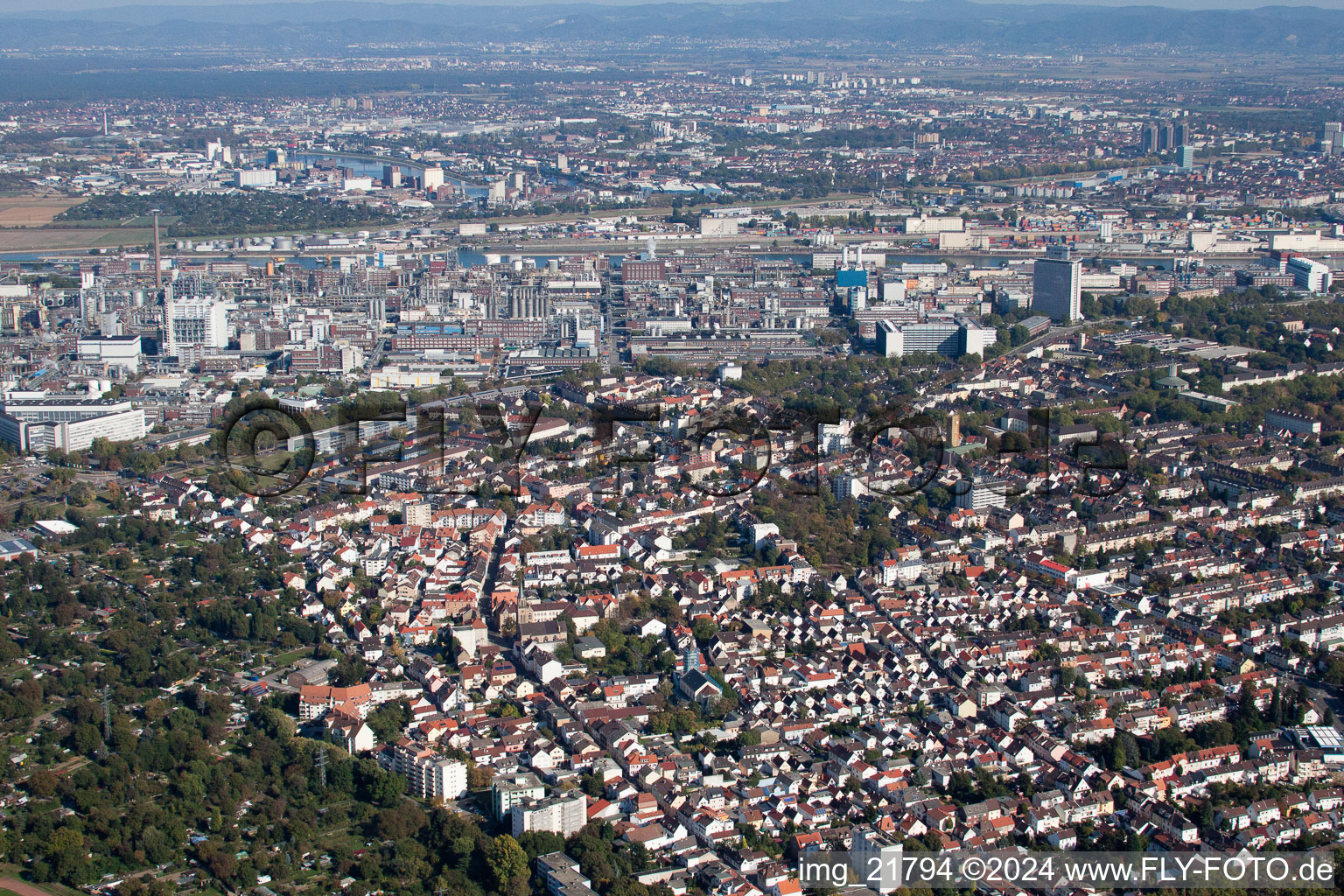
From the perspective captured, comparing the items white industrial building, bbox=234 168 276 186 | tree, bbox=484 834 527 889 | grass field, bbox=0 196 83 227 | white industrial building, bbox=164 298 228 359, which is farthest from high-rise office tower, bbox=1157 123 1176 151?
tree, bbox=484 834 527 889

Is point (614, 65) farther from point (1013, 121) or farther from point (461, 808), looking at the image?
point (461, 808)

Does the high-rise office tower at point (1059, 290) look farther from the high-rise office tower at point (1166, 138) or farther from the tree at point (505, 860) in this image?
the high-rise office tower at point (1166, 138)

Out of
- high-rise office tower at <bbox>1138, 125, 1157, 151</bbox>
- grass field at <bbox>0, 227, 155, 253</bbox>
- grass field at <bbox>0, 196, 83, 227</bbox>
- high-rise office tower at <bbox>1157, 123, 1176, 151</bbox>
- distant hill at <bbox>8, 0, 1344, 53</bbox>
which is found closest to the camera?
grass field at <bbox>0, 227, 155, 253</bbox>

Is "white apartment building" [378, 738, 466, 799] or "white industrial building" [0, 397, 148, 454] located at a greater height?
"white industrial building" [0, 397, 148, 454]

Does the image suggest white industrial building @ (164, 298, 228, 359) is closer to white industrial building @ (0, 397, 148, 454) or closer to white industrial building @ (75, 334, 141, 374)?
white industrial building @ (75, 334, 141, 374)

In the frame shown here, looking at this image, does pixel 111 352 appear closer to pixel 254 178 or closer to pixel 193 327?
pixel 193 327

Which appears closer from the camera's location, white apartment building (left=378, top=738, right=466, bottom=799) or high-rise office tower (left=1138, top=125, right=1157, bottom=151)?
white apartment building (left=378, top=738, right=466, bottom=799)

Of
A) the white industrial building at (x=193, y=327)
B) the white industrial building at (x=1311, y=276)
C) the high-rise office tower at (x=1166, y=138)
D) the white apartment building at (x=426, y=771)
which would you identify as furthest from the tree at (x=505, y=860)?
the high-rise office tower at (x=1166, y=138)
